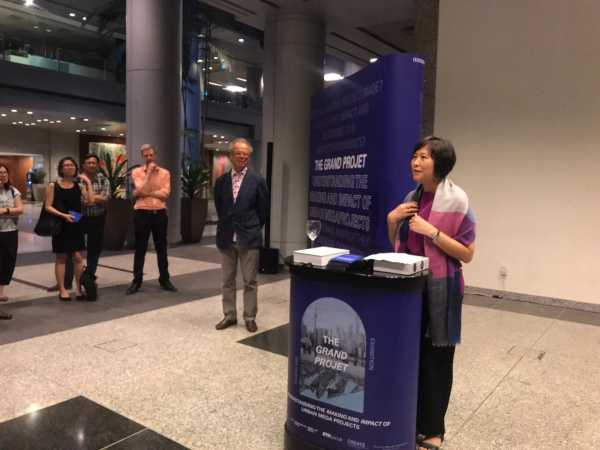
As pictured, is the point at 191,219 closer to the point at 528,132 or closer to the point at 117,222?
the point at 117,222

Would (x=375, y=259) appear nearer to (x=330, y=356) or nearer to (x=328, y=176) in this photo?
(x=330, y=356)

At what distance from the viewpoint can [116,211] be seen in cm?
803

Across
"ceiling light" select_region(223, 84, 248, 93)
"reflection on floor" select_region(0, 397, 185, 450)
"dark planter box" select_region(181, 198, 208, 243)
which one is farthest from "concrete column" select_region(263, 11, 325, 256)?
"ceiling light" select_region(223, 84, 248, 93)

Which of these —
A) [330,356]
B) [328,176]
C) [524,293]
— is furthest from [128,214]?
[330,356]

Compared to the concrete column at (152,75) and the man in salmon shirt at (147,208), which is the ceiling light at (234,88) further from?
the man in salmon shirt at (147,208)

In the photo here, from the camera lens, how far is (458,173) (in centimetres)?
584

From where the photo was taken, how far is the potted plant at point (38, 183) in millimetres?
21703

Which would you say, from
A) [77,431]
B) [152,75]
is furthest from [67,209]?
[152,75]

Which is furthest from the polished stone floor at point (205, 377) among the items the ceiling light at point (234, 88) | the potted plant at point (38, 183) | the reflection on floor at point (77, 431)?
the potted plant at point (38, 183)

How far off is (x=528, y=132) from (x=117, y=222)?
6.07m

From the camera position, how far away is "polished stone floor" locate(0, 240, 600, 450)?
2455 millimetres

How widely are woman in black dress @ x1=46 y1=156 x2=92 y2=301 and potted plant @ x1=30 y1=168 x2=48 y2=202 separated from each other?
1850 centimetres

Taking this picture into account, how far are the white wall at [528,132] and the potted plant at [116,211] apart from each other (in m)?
5.01

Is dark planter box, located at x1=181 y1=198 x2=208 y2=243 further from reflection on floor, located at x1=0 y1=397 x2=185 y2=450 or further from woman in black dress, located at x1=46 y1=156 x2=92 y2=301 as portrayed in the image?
reflection on floor, located at x1=0 y1=397 x2=185 y2=450
